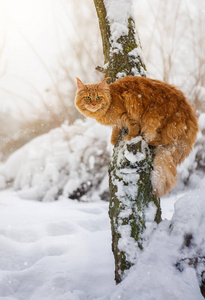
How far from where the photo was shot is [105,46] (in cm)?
244

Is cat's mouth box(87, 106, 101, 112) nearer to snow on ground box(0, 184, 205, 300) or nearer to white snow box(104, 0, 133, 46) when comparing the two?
white snow box(104, 0, 133, 46)

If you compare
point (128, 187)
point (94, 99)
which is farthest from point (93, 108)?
point (128, 187)

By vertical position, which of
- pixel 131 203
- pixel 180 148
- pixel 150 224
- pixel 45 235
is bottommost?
pixel 45 235

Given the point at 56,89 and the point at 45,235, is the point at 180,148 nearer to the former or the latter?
the point at 45,235

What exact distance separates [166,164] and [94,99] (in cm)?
90

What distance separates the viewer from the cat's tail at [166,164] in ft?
6.26

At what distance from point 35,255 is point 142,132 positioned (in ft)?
5.65

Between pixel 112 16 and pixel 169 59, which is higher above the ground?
pixel 169 59

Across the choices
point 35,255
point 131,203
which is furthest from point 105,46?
point 35,255

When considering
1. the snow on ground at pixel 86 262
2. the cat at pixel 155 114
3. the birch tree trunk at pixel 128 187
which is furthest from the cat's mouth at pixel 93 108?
the snow on ground at pixel 86 262

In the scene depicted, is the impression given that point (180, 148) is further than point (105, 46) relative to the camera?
No

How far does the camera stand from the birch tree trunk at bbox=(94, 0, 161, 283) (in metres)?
1.64

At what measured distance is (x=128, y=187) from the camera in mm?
1803

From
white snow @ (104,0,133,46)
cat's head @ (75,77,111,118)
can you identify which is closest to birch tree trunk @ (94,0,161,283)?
white snow @ (104,0,133,46)
